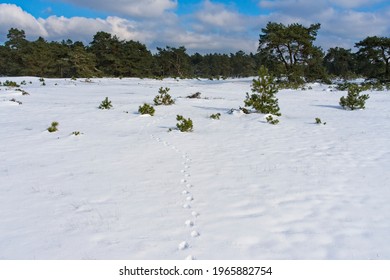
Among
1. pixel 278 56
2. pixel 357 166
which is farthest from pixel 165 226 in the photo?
pixel 278 56

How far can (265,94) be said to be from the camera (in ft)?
47.8

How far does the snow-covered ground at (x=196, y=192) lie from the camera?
427 centimetres

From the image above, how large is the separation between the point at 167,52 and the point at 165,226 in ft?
183

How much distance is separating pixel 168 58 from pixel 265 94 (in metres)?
45.5

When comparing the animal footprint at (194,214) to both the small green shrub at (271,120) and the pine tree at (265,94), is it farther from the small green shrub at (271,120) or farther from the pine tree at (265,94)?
the pine tree at (265,94)

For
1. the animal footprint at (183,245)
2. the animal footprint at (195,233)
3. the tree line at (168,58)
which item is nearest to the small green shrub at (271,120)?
the animal footprint at (195,233)

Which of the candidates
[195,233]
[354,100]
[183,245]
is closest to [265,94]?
[354,100]

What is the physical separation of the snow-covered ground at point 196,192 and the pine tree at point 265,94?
2.24 meters

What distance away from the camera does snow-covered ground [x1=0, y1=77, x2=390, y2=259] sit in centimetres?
427

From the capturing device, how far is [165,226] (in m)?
4.78

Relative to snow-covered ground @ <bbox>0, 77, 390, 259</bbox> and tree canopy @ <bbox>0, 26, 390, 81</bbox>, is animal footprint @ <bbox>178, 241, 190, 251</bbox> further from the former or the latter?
tree canopy @ <bbox>0, 26, 390, 81</bbox>

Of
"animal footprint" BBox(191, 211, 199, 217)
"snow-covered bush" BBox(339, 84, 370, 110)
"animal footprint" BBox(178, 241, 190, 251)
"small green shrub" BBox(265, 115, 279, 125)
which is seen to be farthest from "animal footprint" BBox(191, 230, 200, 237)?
"snow-covered bush" BBox(339, 84, 370, 110)

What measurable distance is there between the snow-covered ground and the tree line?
76.7ft

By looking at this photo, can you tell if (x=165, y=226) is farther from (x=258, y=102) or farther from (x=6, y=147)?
(x=258, y=102)
